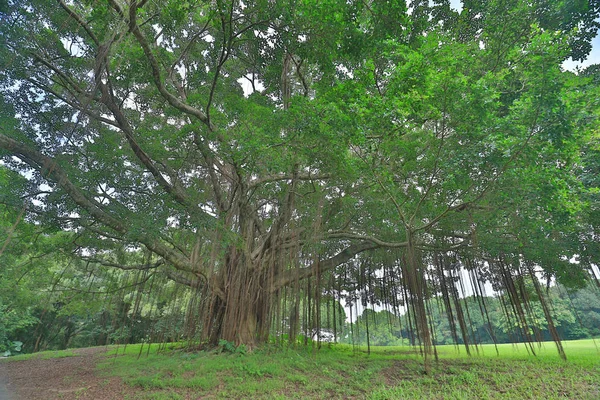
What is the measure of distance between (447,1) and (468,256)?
15.1 feet

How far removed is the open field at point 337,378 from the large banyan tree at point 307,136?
66cm

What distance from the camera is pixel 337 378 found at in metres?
4.09

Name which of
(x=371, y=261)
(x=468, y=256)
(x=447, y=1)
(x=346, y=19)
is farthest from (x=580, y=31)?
(x=371, y=261)

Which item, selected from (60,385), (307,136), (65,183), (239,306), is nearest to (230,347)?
(239,306)

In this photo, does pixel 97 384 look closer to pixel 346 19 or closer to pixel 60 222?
pixel 60 222

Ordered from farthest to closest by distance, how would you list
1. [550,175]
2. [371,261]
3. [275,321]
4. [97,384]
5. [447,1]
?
[371,261]
[275,321]
[447,1]
[97,384]
[550,175]

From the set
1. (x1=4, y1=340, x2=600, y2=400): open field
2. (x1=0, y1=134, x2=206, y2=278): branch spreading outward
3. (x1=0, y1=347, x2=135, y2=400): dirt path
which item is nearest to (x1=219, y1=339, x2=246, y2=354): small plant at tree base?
(x1=4, y1=340, x2=600, y2=400): open field

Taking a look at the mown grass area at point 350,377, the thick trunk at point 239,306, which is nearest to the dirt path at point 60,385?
the mown grass area at point 350,377

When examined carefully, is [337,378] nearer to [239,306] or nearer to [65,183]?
Answer: [239,306]

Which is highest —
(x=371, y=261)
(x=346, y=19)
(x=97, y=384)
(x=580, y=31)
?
(x=580, y=31)

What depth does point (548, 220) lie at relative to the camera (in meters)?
4.00

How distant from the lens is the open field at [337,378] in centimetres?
338

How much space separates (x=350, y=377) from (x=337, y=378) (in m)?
0.20

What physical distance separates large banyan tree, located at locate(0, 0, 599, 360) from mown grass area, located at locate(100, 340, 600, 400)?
67cm
